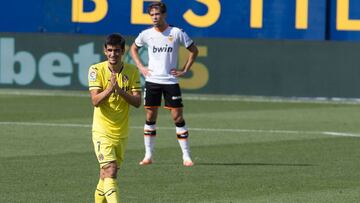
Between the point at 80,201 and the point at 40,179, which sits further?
the point at 40,179

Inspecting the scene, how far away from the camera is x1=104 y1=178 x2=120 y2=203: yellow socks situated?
37.2ft

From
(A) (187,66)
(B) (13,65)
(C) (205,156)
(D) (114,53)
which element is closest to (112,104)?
(D) (114,53)

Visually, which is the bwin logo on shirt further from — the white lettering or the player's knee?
the white lettering

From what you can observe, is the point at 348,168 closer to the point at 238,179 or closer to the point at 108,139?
the point at 238,179

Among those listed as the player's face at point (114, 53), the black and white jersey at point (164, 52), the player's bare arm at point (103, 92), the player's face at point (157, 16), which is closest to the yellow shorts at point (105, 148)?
the player's bare arm at point (103, 92)

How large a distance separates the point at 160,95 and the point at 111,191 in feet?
19.2

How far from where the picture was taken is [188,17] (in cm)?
3014

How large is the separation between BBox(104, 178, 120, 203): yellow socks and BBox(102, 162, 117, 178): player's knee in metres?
0.06

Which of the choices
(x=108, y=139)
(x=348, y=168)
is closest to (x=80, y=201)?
(x=108, y=139)

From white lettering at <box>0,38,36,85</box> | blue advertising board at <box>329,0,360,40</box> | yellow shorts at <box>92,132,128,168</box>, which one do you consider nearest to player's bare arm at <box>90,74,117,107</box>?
yellow shorts at <box>92,132,128,168</box>

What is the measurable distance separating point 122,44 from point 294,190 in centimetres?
376

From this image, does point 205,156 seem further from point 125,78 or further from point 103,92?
point 103,92

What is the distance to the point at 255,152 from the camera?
18500mm

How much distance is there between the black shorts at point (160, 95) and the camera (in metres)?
17.1
